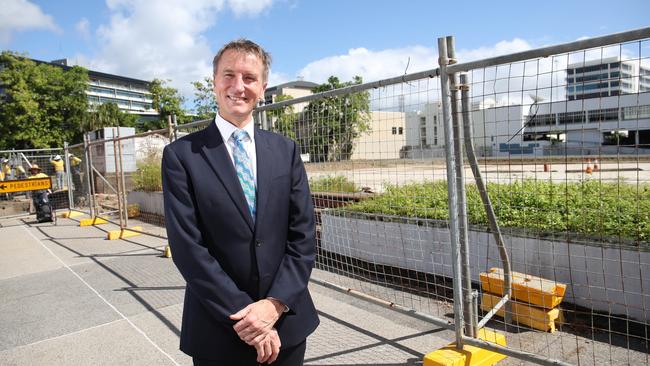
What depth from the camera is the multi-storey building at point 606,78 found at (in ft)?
7.02

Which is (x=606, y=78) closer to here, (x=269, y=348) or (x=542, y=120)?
(x=542, y=120)

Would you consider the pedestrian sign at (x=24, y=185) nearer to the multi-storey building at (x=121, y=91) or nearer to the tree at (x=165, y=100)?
the tree at (x=165, y=100)

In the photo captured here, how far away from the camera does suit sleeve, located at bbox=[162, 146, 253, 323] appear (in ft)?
5.25

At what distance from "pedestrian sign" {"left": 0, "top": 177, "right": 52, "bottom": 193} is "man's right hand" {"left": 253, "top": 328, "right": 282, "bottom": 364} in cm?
1248

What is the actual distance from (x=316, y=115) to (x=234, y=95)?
2565 millimetres

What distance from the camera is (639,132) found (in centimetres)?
230

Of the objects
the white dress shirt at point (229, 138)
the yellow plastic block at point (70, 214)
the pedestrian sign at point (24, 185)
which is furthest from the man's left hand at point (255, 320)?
the yellow plastic block at point (70, 214)

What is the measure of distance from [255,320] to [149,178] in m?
11.3

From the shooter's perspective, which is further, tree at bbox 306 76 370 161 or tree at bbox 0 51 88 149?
tree at bbox 0 51 88 149

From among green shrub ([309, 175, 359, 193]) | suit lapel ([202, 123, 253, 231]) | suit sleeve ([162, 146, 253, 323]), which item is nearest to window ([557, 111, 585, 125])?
suit lapel ([202, 123, 253, 231])

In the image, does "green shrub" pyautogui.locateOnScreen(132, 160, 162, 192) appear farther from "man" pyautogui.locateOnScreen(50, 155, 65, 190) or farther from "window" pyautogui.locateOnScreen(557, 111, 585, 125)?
"window" pyautogui.locateOnScreen(557, 111, 585, 125)

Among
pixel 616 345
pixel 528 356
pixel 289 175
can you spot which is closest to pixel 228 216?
pixel 289 175

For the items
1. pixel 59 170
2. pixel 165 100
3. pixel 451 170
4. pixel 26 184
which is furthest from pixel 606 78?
pixel 165 100

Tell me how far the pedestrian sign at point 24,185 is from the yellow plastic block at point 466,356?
482 inches
